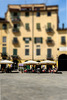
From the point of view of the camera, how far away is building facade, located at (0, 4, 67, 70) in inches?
2260

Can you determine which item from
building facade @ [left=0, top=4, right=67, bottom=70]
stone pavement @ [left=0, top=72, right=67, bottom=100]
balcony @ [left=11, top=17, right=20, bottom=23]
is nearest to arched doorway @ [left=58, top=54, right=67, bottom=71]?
building facade @ [left=0, top=4, right=67, bottom=70]

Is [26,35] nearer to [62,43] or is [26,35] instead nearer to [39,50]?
[39,50]

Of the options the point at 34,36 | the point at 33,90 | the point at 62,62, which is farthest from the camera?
the point at 62,62

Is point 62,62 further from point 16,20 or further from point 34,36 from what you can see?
point 16,20

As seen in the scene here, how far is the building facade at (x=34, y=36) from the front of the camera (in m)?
57.4

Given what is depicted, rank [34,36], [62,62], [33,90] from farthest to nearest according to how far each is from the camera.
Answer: [62,62]
[34,36]
[33,90]

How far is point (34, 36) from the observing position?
57.9 metres

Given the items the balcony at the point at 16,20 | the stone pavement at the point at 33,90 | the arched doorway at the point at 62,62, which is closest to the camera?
the stone pavement at the point at 33,90

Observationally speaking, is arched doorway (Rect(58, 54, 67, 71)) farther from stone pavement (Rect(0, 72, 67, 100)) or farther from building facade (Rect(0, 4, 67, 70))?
stone pavement (Rect(0, 72, 67, 100))

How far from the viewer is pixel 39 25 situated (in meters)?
57.8

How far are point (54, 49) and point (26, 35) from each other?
8205 mm

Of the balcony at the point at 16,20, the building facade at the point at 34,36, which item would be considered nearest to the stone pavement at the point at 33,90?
the building facade at the point at 34,36

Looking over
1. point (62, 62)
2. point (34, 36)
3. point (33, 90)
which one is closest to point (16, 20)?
point (34, 36)

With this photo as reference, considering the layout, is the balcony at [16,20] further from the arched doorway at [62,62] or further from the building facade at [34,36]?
the arched doorway at [62,62]
